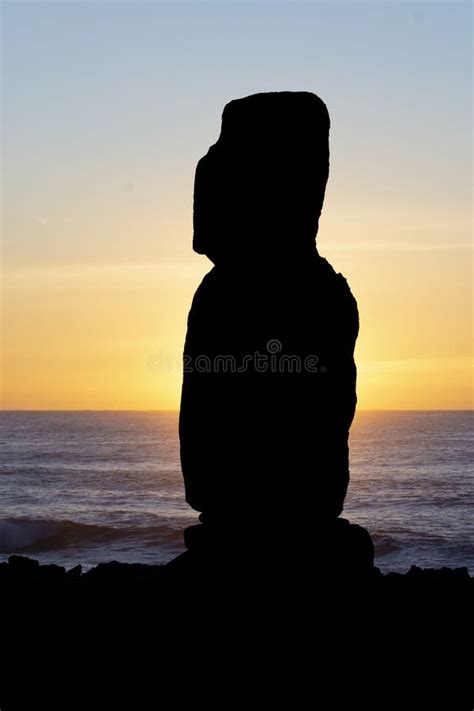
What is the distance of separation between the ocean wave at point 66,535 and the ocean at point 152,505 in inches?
1.6

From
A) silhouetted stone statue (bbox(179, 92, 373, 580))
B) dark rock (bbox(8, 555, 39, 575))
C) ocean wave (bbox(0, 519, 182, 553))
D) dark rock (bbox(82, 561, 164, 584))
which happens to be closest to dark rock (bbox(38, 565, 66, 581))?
dark rock (bbox(8, 555, 39, 575))

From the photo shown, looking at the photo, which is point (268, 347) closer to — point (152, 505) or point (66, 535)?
point (66, 535)

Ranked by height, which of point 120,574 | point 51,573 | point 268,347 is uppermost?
point 268,347

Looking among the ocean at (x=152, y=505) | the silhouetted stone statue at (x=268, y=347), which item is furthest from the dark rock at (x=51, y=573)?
the ocean at (x=152, y=505)

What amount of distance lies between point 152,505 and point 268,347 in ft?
112

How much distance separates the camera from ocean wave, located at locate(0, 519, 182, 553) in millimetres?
31172

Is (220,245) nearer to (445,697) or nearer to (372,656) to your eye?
(372,656)

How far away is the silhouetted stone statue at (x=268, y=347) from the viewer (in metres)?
9.20

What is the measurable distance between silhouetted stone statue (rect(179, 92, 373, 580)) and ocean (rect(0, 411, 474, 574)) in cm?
1805

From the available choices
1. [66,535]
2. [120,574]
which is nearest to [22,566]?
[120,574]

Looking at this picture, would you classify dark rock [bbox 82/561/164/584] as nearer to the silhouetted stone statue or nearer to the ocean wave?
the silhouetted stone statue

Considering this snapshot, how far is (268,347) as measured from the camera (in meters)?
9.16

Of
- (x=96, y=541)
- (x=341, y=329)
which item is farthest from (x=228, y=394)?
(x=96, y=541)

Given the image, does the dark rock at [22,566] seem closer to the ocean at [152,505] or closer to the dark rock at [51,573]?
the dark rock at [51,573]
